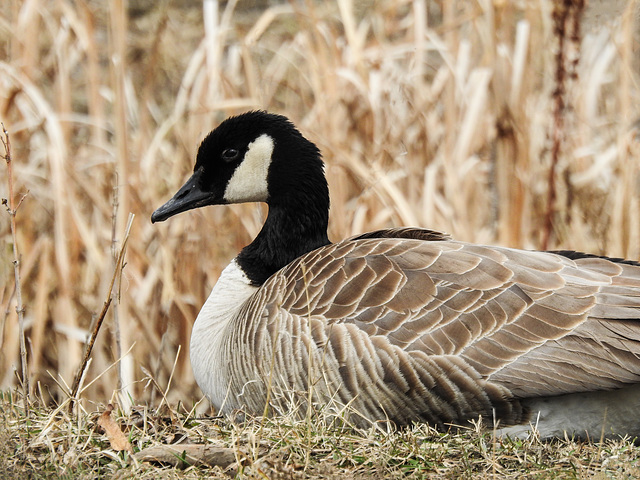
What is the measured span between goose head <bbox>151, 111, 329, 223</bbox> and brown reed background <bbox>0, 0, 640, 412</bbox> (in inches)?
24.2

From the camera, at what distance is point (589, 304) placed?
2.91 meters

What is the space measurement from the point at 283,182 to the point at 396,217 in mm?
1059

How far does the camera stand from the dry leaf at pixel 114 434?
2.48 m

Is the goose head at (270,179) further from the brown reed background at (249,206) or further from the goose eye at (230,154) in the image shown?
the brown reed background at (249,206)

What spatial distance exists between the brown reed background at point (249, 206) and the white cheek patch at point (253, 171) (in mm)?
727

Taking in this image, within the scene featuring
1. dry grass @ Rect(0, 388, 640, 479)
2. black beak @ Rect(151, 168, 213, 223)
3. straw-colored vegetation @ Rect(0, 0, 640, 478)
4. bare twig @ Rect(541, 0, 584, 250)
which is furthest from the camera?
straw-colored vegetation @ Rect(0, 0, 640, 478)

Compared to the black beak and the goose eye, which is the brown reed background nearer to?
the black beak

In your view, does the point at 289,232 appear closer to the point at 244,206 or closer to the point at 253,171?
the point at 253,171

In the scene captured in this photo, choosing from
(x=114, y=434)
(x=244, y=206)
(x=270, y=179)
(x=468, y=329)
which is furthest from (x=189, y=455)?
(x=244, y=206)

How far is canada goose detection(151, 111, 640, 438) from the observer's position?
111 inches

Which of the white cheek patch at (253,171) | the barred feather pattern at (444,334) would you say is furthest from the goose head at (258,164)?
the barred feather pattern at (444,334)

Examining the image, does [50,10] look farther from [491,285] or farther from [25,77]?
[491,285]

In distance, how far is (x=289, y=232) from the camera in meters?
4.00

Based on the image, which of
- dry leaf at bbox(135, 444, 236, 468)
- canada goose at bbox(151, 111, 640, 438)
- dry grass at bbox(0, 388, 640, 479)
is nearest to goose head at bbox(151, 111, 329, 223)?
canada goose at bbox(151, 111, 640, 438)
